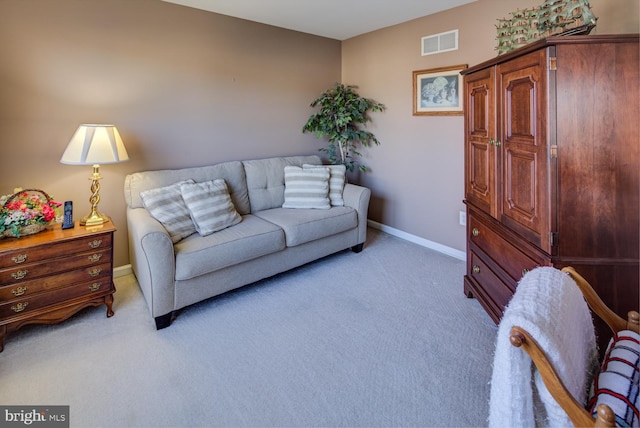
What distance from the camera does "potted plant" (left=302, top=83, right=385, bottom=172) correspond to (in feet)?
13.3

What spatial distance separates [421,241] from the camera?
12.7 ft

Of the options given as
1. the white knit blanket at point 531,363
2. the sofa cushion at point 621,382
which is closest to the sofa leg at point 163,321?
the white knit blanket at point 531,363

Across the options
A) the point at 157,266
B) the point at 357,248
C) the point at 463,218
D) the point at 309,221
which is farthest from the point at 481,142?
the point at 157,266

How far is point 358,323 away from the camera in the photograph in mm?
2359

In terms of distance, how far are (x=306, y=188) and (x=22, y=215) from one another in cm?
218

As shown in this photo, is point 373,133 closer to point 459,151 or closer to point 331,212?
point 459,151

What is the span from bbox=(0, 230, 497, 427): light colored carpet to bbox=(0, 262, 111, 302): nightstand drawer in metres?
0.31

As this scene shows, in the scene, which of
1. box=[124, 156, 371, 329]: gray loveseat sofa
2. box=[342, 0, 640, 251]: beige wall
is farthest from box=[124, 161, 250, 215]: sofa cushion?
box=[342, 0, 640, 251]: beige wall

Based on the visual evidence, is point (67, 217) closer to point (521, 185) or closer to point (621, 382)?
point (521, 185)

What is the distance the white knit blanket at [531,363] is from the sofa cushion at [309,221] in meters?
2.05

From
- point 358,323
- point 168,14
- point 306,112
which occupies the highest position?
point 168,14

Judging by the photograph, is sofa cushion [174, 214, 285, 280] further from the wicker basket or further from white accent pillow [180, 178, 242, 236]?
the wicker basket

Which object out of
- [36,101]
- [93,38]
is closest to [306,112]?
[93,38]

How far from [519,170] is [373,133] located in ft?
8.37
